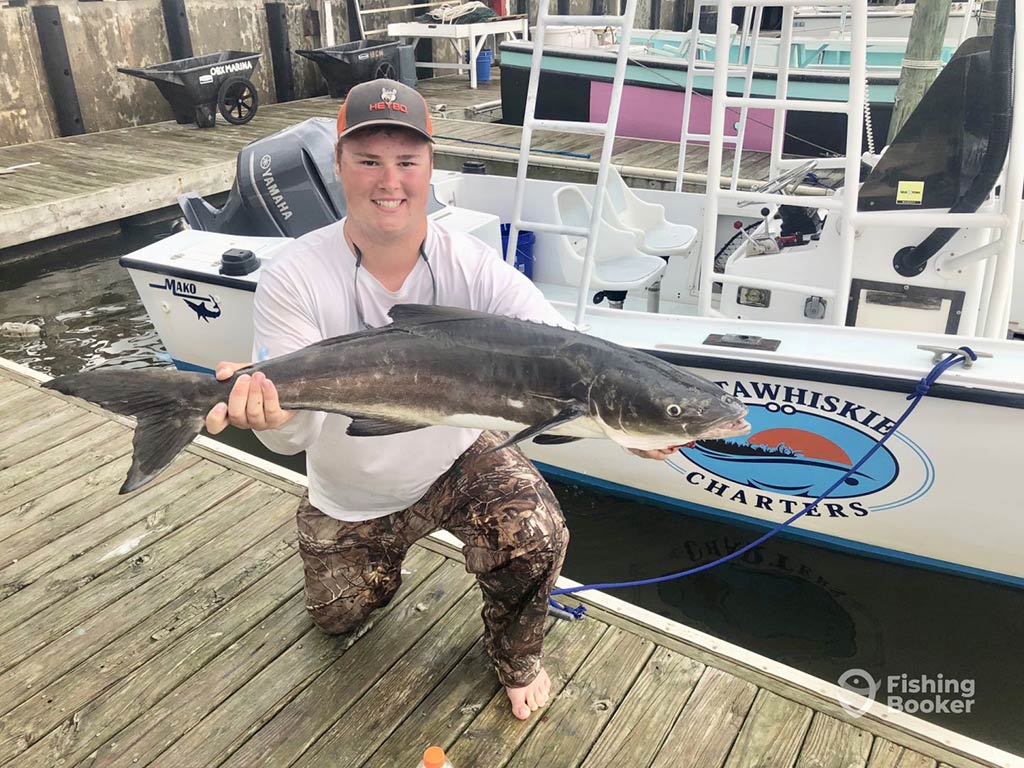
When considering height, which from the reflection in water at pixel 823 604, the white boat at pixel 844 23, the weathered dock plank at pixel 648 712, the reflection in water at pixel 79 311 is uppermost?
the white boat at pixel 844 23

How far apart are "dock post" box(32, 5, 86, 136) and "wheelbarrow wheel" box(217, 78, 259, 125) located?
78.0 inches

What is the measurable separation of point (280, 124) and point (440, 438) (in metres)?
11.0

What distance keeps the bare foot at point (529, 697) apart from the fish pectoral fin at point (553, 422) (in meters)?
1.02

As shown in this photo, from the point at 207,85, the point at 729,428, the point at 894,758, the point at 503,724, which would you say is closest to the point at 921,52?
the point at 729,428

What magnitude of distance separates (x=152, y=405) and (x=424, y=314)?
0.78 m

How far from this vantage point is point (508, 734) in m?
2.54

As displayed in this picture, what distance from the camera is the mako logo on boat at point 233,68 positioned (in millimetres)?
11495

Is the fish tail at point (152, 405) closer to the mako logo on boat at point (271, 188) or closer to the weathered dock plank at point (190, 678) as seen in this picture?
the weathered dock plank at point (190, 678)

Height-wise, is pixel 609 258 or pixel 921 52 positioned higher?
pixel 921 52

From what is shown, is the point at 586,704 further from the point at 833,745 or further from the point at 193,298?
the point at 193,298

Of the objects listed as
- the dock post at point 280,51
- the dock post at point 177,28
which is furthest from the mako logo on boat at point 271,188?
the dock post at point 280,51

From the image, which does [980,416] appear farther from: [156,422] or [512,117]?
[512,117]

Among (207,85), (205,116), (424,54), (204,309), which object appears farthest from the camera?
(424,54)

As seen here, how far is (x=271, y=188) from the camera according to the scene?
212 inches
